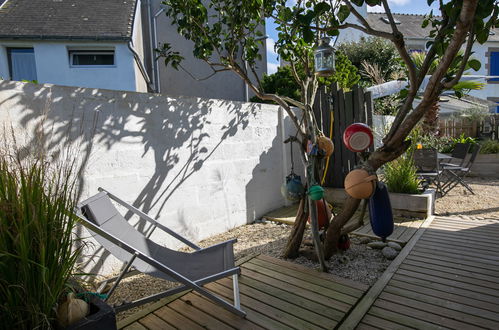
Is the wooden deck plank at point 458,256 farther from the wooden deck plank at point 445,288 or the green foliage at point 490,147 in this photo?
the green foliage at point 490,147

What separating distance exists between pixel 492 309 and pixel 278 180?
329cm

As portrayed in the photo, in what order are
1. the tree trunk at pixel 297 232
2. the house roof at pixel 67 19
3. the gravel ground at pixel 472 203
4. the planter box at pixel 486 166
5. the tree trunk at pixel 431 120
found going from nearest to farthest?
the tree trunk at pixel 297 232
the gravel ground at pixel 472 203
the planter box at pixel 486 166
the tree trunk at pixel 431 120
the house roof at pixel 67 19

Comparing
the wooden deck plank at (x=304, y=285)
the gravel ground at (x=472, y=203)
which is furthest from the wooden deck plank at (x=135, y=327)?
the gravel ground at (x=472, y=203)

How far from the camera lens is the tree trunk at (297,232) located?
2902 millimetres

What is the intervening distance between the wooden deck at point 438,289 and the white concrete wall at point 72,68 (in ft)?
26.6

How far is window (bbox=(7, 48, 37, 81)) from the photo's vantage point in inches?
329

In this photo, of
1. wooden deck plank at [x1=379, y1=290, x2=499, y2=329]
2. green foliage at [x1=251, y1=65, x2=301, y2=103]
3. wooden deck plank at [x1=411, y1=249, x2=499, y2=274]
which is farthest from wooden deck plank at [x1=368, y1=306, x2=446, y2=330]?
green foliage at [x1=251, y1=65, x2=301, y2=103]

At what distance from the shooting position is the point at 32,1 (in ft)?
31.1

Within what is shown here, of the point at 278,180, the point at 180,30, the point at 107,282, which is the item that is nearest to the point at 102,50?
the point at 180,30

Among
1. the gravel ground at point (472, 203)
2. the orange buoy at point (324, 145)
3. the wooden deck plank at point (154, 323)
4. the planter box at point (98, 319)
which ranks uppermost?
the orange buoy at point (324, 145)

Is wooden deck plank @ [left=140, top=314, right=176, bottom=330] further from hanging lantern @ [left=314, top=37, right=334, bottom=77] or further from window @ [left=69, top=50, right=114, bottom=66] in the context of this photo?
window @ [left=69, top=50, right=114, bottom=66]

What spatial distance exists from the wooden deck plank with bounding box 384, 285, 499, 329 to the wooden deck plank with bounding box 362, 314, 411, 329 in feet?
1.30

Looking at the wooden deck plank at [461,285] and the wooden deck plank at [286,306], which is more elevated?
the wooden deck plank at [286,306]

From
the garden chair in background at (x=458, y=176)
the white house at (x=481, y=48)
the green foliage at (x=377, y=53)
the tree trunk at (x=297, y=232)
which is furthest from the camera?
the white house at (x=481, y=48)
